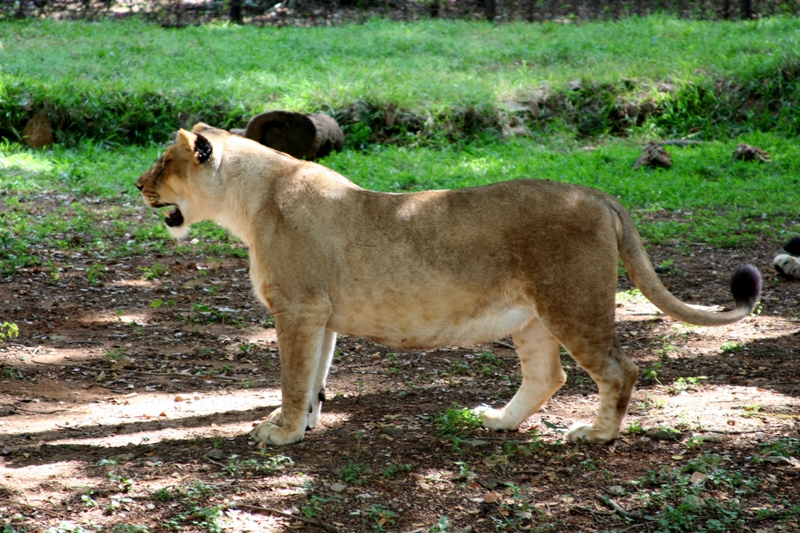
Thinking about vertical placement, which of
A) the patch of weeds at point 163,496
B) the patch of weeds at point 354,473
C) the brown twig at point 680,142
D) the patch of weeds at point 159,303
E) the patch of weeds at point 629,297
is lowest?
the patch of weeds at point 629,297

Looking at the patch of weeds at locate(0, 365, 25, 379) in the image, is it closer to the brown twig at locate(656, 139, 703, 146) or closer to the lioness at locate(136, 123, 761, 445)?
the lioness at locate(136, 123, 761, 445)

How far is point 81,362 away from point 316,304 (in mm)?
2202

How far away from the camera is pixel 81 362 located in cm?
597

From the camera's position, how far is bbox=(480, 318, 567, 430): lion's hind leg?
→ 16.4ft

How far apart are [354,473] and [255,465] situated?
505mm

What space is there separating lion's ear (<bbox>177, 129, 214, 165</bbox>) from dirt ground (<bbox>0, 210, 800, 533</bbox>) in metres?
1.54

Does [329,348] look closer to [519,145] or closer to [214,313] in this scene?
[214,313]

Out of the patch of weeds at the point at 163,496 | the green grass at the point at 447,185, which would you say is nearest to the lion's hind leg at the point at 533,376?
the patch of weeds at the point at 163,496

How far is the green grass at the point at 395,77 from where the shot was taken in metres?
12.8

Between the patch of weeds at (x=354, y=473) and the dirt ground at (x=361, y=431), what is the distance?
0.04ft

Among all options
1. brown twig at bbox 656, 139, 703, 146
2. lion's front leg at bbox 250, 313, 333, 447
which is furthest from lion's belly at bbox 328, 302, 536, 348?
brown twig at bbox 656, 139, 703, 146

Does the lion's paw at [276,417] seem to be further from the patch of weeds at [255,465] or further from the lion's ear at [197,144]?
the lion's ear at [197,144]

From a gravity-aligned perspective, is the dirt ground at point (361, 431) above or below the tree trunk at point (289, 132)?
below

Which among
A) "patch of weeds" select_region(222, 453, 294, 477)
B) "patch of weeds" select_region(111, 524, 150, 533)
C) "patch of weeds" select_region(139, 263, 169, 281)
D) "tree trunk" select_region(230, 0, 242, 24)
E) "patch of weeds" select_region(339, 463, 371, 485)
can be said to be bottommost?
"patch of weeds" select_region(139, 263, 169, 281)
